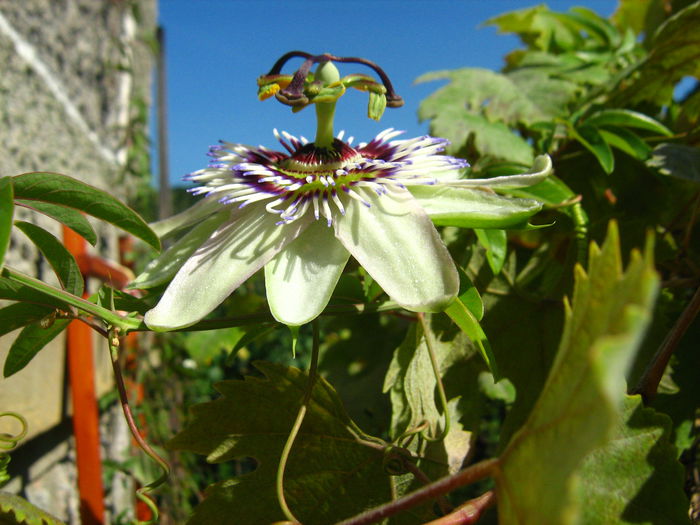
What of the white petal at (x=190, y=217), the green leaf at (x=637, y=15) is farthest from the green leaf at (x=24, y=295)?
the green leaf at (x=637, y=15)

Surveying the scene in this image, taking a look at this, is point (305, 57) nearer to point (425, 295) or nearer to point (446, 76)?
point (425, 295)

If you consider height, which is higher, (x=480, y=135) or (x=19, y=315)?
(x=480, y=135)

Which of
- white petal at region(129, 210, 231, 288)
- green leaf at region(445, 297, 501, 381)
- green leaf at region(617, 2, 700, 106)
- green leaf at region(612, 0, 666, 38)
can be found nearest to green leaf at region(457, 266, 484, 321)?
green leaf at region(445, 297, 501, 381)

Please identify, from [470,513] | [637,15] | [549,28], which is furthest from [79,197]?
[637,15]

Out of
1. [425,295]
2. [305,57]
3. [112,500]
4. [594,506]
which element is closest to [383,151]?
[305,57]

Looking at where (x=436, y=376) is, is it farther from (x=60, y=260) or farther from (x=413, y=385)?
(x=60, y=260)

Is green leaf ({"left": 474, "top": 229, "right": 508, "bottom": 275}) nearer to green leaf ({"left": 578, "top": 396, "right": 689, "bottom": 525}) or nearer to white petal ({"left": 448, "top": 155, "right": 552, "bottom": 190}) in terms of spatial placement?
white petal ({"left": 448, "top": 155, "right": 552, "bottom": 190})
